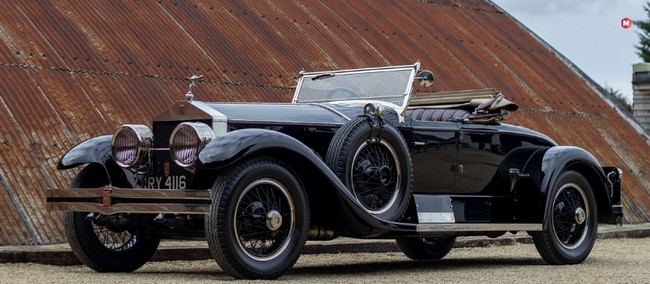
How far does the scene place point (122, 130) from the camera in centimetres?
809

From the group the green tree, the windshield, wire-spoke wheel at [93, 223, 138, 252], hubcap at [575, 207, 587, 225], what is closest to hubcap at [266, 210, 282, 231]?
wire-spoke wheel at [93, 223, 138, 252]

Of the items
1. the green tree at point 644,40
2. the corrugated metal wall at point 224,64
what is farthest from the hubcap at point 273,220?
the green tree at point 644,40

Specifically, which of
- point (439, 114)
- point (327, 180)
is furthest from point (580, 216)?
point (327, 180)

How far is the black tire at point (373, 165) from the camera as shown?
26.5 feet

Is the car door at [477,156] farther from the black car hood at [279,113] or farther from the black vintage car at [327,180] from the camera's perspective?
the black car hood at [279,113]

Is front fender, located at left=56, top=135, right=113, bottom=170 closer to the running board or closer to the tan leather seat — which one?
the running board

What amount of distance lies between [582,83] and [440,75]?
4919mm

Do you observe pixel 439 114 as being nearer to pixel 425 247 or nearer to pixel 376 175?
pixel 425 247

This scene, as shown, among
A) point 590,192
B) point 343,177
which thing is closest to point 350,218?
point 343,177

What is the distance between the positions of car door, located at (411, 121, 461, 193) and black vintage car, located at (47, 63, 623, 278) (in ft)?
0.04

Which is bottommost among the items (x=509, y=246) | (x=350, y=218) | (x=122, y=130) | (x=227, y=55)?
(x=509, y=246)

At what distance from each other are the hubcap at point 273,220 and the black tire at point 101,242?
4.29 ft

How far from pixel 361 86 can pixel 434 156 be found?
1.04 m

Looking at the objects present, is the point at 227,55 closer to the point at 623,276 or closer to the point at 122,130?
the point at 122,130
